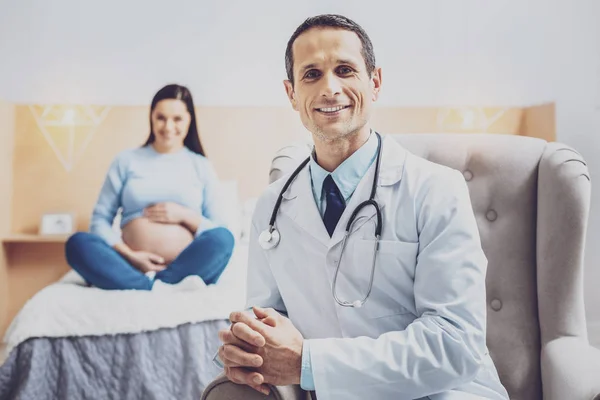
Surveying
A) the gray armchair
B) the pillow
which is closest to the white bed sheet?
the pillow

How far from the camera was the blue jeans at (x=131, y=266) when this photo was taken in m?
2.52

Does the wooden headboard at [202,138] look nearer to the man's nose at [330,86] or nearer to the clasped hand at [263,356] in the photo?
the man's nose at [330,86]

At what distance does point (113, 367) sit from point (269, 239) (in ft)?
4.32

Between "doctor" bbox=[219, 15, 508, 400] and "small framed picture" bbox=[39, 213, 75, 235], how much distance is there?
2306 millimetres

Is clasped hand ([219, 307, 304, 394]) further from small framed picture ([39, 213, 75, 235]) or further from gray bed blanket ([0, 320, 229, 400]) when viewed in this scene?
small framed picture ([39, 213, 75, 235])

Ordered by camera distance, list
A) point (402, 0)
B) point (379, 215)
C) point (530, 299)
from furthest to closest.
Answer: point (402, 0)
point (530, 299)
point (379, 215)

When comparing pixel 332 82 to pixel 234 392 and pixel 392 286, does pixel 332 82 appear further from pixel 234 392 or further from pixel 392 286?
pixel 234 392

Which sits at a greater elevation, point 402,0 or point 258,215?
point 402,0

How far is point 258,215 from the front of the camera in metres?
1.38

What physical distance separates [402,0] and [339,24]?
7.27 ft

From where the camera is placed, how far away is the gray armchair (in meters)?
1.37

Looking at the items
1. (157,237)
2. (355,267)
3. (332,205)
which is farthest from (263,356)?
(157,237)

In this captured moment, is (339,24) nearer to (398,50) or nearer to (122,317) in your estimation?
(122,317)

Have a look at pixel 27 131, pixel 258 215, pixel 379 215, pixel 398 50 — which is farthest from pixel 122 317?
pixel 398 50
